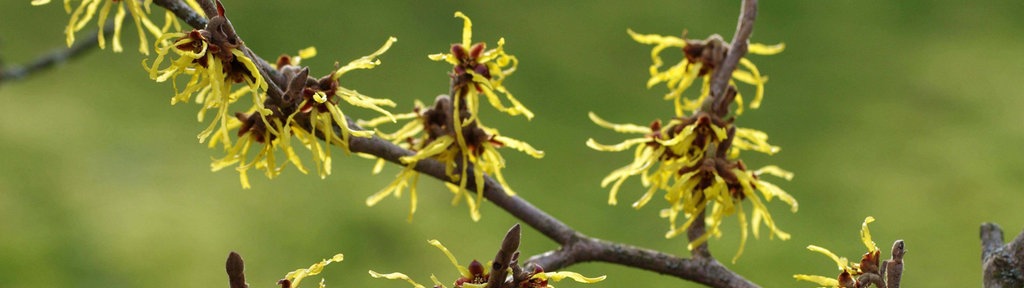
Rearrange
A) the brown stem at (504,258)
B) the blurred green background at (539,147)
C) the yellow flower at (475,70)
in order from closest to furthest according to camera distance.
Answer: the brown stem at (504,258)
the yellow flower at (475,70)
the blurred green background at (539,147)

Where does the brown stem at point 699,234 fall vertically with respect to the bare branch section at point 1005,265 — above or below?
above

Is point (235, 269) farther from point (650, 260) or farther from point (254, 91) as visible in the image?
point (650, 260)

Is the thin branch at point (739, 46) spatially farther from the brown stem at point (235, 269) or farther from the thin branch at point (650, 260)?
the brown stem at point (235, 269)

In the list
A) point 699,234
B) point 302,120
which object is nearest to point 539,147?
point 699,234

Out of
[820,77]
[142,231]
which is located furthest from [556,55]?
[142,231]

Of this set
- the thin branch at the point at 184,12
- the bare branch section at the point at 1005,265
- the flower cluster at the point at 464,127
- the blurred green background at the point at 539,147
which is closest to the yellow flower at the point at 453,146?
the flower cluster at the point at 464,127

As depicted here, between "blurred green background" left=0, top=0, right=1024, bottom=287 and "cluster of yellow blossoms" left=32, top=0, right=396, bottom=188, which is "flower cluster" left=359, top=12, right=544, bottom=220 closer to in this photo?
"cluster of yellow blossoms" left=32, top=0, right=396, bottom=188

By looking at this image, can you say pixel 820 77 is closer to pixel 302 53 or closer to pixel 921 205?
pixel 921 205
